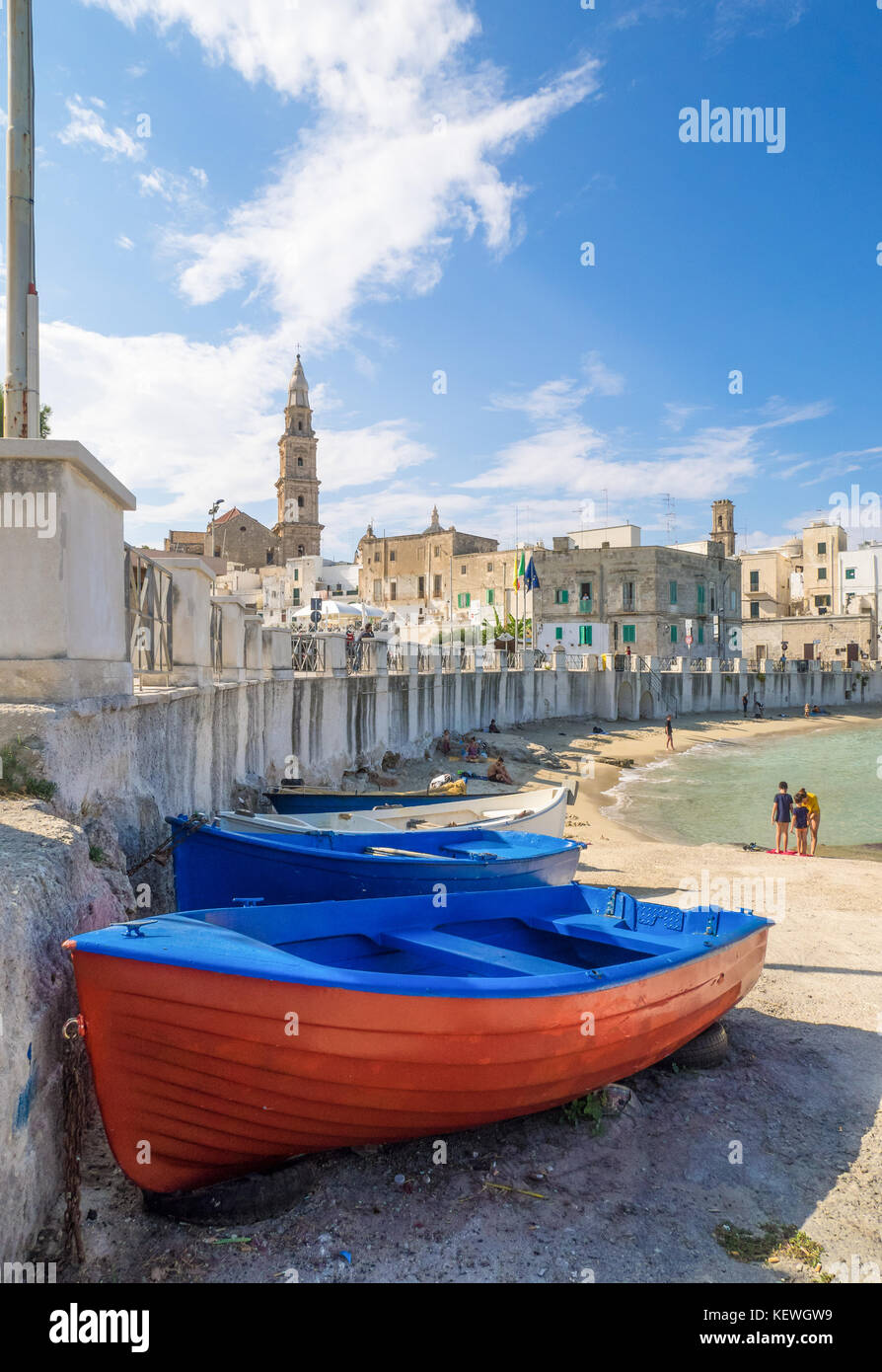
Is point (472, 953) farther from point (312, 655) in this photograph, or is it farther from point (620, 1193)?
point (312, 655)

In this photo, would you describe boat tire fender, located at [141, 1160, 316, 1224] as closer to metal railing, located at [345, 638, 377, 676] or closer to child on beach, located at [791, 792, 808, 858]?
child on beach, located at [791, 792, 808, 858]

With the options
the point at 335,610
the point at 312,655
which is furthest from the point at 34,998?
the point at 335,610

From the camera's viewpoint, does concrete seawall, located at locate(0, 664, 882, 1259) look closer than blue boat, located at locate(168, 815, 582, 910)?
Yes

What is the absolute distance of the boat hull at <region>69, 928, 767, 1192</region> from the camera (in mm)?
3699

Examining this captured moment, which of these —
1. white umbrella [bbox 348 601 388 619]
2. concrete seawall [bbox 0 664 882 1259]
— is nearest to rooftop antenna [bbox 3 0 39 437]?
concrete seawall [bbox 0 664 882 1259]

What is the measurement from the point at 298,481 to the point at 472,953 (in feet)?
230

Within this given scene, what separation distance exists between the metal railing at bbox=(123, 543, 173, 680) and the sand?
163 inches

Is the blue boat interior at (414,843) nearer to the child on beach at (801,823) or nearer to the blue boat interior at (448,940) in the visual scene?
the blue boat interior at (448,940)

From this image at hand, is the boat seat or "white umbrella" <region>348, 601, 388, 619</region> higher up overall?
"white umbrella" <region>348, 601, 388, 619</region>

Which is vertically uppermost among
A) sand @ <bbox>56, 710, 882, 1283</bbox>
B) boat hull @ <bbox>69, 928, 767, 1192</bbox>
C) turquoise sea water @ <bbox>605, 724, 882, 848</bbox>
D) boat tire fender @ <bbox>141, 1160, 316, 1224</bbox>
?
boat hull @ <bbox>69, 928, 767, 1192</bbox>

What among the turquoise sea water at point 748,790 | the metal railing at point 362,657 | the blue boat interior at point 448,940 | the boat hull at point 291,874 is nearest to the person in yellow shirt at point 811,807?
the turquoise sea water at point 748,790

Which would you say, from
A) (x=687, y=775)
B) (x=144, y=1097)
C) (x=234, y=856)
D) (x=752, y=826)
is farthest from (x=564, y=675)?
(x=144, y=1097)

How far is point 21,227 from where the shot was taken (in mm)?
7180

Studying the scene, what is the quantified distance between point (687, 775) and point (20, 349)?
23.0 m
